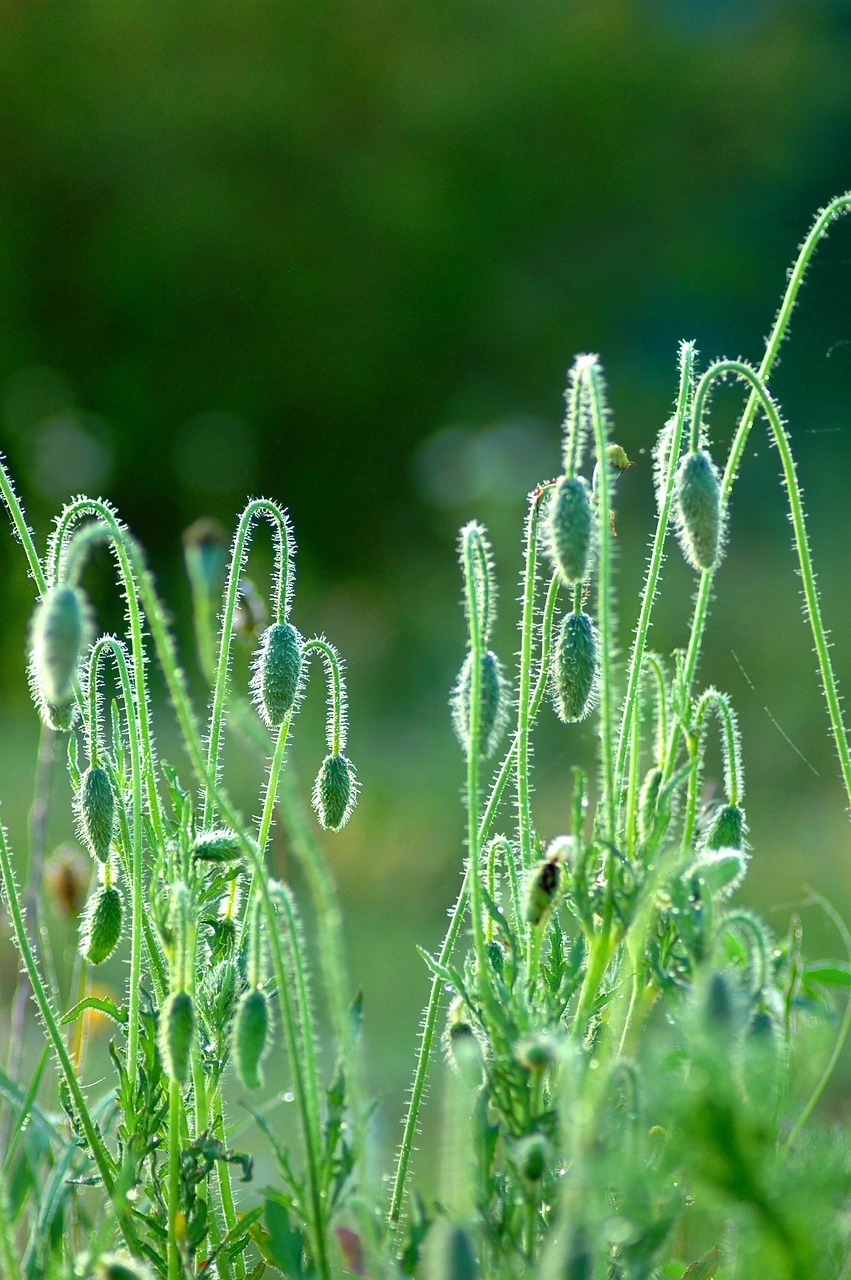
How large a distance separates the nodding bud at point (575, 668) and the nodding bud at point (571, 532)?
0.59ft

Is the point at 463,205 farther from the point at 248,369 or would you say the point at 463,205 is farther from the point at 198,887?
the point at 198,887

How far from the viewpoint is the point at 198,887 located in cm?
116

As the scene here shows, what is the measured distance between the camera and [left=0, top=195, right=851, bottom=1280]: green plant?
2.58 ft

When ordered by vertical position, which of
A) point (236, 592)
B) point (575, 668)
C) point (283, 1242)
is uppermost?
point (236, 592)

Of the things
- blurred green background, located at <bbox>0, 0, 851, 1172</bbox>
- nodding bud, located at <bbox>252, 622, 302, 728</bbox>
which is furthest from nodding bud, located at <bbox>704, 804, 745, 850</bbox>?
blurred green background, located at <bbox>0, 0, 851, 1172</bbox>

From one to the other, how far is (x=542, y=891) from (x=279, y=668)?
36cm

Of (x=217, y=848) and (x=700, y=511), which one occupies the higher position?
(x=700, y=511)

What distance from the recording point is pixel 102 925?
4.09 ft

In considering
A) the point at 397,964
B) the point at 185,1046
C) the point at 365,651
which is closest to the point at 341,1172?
the point at 185,1046

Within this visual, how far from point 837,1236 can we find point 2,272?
8.05 meters

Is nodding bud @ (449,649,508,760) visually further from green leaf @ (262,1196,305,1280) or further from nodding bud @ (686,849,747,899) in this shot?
green leaf @ (262,1196,305,1280)

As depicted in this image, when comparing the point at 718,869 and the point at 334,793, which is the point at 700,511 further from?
the point at 334,793

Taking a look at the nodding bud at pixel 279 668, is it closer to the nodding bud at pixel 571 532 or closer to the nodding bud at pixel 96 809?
the nodding bud at pixel 96 809


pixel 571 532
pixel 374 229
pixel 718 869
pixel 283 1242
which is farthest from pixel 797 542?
pixel 374 229
